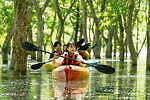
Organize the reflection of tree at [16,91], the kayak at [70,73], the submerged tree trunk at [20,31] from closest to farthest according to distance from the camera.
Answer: the reflection of tree at [16,91] → the kayak at [70,73] → the submerged tree trunk at [20,31]

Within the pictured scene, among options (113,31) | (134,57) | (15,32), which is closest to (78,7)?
(113,31)

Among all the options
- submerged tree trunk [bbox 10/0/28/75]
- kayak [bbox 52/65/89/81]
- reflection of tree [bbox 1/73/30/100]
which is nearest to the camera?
reflection of tree [bbox 1/73/30/100]

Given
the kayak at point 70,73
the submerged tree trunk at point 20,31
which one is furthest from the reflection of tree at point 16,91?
the kayak at point 70,73

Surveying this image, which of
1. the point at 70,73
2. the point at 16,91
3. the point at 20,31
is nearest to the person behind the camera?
the point at 16,91

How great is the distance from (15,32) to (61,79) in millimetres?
2415

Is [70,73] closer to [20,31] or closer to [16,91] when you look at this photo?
[20,31]

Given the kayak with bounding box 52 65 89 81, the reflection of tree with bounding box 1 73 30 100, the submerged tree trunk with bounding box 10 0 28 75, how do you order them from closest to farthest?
the reflection of tree with bounding box 1 73 30 100
the kayak with bounding box 52 65 89 81
the submerged tree trunk with bounding box 10 0 28 75

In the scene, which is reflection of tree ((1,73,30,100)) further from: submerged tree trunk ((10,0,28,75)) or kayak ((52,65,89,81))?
kayak ((52,65,89,81))

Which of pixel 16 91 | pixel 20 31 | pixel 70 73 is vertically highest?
pixel 20 31

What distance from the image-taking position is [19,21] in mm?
16938

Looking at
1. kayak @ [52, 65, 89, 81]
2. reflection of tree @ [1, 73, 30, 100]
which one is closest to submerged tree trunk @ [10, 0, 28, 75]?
reflection of tree @ [1, 73, 30, 100]

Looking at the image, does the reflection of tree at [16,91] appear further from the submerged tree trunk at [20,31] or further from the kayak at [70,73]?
the kayak at [70,73]

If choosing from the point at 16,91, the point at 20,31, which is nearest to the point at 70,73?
the point at 20,31

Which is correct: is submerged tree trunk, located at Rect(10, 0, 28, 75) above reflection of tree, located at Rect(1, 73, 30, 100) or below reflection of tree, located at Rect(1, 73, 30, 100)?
above
